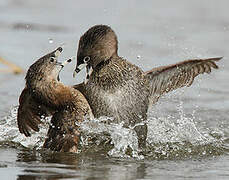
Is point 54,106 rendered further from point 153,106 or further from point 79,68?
point 153,106

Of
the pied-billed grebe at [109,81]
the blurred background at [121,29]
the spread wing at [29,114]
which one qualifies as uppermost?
the blurred background at [121,29]

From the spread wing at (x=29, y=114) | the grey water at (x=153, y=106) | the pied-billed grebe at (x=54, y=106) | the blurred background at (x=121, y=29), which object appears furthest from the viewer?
the blurred background at (x=121, y=29)

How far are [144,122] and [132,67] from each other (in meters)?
0.72

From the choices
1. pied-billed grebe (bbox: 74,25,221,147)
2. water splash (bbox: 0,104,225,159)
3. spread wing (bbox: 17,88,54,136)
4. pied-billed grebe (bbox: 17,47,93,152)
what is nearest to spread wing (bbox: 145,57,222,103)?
pied-billed grebe (bbox: 74,25,221,147)

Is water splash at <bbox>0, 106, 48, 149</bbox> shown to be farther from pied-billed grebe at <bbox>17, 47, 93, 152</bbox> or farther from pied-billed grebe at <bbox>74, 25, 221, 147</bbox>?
pied-billed grebe at <bbox>74, 25, 221, 147</bbox>

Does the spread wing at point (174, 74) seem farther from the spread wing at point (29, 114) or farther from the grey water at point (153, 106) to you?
the spread wing at point (29, 114)

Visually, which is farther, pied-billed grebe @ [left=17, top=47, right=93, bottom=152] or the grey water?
pied-billed grebe @ [left=17, top=47, right=93, bottom=152]

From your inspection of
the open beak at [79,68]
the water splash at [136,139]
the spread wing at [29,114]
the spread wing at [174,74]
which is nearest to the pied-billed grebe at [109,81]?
the open beak at [79,68]

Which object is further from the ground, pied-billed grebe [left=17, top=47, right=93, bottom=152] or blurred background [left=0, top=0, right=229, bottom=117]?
blurred background [left=0, top=0, right=229, bottom=117]

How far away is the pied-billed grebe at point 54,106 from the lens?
9484 millimetres

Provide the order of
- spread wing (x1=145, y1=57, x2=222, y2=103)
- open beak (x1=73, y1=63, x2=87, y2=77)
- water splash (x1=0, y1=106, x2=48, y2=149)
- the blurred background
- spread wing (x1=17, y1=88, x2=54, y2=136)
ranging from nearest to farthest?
open beak (x1=73, y1=63, x2=87, y2=77) < spread wing (x1=17, y1=88, x2=54, y2=136) < water splash (x1=0, y1=106, x2=48, y2=149) < spread wing (x1=145, y1=57, x2=222, y2=103) < the blurred background

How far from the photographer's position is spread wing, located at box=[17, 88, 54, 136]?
32.0ft

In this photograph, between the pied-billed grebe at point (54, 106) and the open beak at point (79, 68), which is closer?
the pied-billed grebe at point (54, 106)

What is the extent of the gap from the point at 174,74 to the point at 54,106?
6.02 ft
